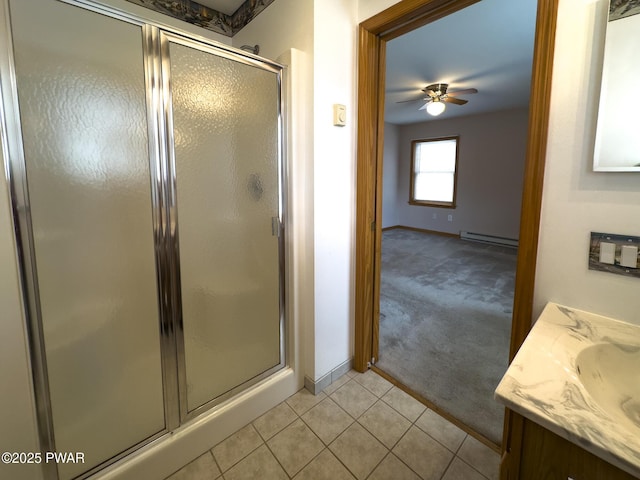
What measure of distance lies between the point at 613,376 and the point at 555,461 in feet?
1.29

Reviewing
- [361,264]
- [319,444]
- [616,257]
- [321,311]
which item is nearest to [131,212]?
[321,311]

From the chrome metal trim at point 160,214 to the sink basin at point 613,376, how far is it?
1.47 meters

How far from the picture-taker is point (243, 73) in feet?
4.64

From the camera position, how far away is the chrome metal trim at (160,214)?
1.15 metres

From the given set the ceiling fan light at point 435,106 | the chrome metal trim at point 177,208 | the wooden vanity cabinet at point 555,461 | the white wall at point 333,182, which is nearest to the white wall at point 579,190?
the wooden vanity cabinet at point 555,461

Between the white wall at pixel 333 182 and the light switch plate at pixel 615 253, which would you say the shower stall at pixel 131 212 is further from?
the light switch plate at pixel 615 253

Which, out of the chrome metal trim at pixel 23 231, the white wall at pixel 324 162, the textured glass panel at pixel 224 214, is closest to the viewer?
the chrome metal trim at pixel 23 231

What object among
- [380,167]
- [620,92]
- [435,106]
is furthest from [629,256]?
[435,106]

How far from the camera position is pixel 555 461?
65 cm

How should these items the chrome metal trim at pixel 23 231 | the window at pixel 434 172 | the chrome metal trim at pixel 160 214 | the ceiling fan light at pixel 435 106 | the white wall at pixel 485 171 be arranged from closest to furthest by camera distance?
the chrome metal trim at pixel 23 231 → the chrome metal trim at pixel 160 214 → the ceiling fan light at pixel 435 106 → the white wall at pixel 485 171 → the window at pixel 434 172

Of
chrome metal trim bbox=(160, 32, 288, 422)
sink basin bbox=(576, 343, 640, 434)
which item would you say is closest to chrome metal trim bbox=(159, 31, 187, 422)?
chrome metal trim bbox=(160, 32, 288, 422)

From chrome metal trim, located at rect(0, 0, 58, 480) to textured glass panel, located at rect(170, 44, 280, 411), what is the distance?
0.47 metres

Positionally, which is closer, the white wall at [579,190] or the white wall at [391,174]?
the white wall at [579,190]

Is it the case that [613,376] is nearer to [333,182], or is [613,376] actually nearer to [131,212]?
[333,182]
